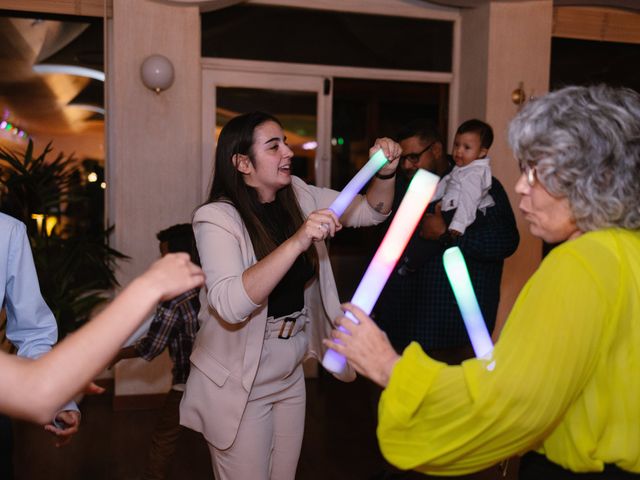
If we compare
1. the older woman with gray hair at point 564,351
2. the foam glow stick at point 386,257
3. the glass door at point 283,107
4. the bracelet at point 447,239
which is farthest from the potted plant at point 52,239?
the older woman with gray hair at point 564,351

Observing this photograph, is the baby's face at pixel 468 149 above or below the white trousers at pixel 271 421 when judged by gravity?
above

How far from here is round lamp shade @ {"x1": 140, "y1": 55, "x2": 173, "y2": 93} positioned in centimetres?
440

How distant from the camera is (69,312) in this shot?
403 cm

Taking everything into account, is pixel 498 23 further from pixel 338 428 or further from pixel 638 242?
pixel 638 242

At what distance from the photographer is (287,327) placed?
221cm

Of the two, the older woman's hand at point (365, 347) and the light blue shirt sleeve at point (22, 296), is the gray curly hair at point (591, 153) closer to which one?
the older woman's hand at point (365, 347)

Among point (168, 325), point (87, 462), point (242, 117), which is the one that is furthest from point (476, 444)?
point (87, 462)

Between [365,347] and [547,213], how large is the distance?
0.45 metres

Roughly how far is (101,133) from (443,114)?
107 inches

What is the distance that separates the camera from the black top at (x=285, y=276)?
2199 mm

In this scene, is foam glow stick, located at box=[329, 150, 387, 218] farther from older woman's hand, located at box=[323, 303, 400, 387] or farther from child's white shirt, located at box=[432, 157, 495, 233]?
child's white shirt, located at box=[432, 157, 495, 233]

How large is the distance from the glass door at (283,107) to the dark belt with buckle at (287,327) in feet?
9.52

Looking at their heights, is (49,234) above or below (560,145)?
below

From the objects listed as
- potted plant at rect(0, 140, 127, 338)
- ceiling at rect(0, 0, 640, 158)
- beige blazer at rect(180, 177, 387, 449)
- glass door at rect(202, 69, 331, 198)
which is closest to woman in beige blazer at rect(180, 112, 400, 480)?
beige blazer at rect(180, 177, 387, 449)
